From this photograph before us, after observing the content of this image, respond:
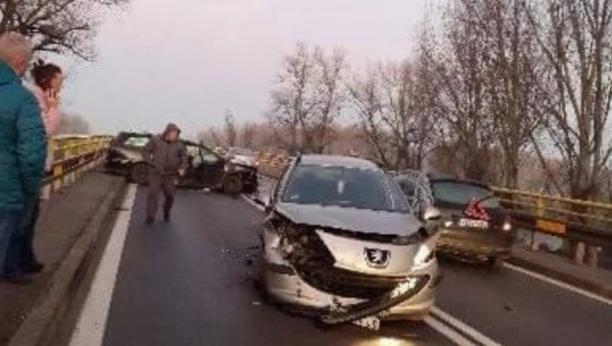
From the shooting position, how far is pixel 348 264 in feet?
29.0

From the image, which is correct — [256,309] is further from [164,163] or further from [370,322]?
[164,163]

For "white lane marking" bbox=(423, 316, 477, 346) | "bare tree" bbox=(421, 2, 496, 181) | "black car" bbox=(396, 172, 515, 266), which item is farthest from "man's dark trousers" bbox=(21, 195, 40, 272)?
"bare tree" bbox=(421, 2, 496, 181)

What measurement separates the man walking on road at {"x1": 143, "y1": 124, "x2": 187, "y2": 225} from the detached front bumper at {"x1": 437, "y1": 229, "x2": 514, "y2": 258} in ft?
17.2

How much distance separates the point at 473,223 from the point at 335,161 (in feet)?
14.8

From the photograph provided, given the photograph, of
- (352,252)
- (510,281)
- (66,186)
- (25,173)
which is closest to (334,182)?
(352,252)

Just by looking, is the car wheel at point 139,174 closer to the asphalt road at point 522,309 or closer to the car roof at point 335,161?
the asphalt road at point 522,309

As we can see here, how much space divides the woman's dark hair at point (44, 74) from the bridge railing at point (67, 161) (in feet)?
14.4

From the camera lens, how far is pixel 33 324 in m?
7.36

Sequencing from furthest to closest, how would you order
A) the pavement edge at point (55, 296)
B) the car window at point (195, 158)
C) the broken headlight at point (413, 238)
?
the car window at point (195, 158), the broken headlight at point (413, 238), the pavement edge at point (55, 296)

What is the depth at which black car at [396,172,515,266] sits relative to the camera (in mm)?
15516

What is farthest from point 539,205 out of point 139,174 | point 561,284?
point 139,174

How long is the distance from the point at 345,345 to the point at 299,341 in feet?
1.21

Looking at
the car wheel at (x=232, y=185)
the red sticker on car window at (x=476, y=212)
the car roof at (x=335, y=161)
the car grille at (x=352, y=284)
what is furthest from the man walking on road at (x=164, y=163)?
the car wheel at (x=232, y=185)

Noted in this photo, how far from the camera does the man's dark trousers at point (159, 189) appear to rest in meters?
18.0
